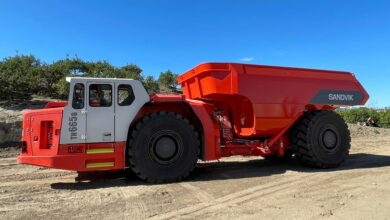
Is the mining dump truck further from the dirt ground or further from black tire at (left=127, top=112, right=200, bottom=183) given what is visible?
the dirt ground

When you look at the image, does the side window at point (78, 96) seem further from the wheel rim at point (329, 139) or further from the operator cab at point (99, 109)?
the wheel rim at point (329, 139)

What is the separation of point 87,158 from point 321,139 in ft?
18.1

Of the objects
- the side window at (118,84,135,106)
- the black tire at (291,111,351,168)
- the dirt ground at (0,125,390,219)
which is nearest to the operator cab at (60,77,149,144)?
the side window at (118,84,135,106)

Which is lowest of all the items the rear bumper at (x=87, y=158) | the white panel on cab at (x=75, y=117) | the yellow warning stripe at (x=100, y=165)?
the yellow warning stripe at (x=100, y=165)

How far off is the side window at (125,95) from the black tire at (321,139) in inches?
166

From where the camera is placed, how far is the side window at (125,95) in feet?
27.0

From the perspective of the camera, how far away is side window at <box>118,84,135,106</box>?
823 centimetres

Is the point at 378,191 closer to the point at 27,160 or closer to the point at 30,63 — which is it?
the point at 27,160

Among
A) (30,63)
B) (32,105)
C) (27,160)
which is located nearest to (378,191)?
(27,160)

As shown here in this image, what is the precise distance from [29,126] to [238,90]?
4297 millimetres

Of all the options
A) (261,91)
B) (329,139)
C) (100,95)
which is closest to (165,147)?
(100,95)

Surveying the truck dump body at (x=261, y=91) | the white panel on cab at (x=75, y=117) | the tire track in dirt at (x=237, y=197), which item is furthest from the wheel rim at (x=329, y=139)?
the white panel on cab at (x=75, y=117)

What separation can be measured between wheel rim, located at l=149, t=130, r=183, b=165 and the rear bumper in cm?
60

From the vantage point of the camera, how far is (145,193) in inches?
290
